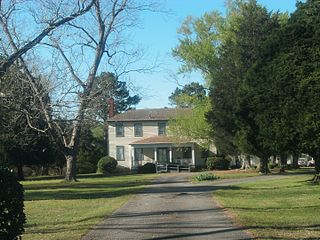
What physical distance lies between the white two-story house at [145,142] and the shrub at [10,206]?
53.9 meters

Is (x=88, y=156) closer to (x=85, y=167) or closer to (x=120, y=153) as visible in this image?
(x=85, y=167)

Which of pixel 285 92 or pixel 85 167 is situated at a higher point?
pixel 285 92

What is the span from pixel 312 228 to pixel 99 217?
19.6ft

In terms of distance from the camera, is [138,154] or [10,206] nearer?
[10,206]

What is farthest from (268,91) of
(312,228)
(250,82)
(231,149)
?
(231,149)

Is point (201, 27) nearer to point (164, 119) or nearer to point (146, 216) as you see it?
point (164, 119)

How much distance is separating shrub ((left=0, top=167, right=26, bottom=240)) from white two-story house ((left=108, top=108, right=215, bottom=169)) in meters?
53.9

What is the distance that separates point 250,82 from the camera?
29016 mm

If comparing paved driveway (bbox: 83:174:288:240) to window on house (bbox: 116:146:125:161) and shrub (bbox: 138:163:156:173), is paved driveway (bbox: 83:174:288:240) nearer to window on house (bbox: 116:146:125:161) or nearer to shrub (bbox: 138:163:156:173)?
shrub (bbox: 138:163:156:173)

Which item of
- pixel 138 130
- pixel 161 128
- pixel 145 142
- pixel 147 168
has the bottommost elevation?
pixel 147 168

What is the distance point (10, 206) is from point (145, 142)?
178ft

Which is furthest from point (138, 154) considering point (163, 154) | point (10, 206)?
point (10, 206)

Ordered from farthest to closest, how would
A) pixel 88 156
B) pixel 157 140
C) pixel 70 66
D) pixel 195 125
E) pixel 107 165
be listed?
pixel 88 156 → pixel 157 140 → pixel 107 165 → pixel 195 125 → pixel 70 66

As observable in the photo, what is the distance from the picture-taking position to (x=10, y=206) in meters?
8.39
